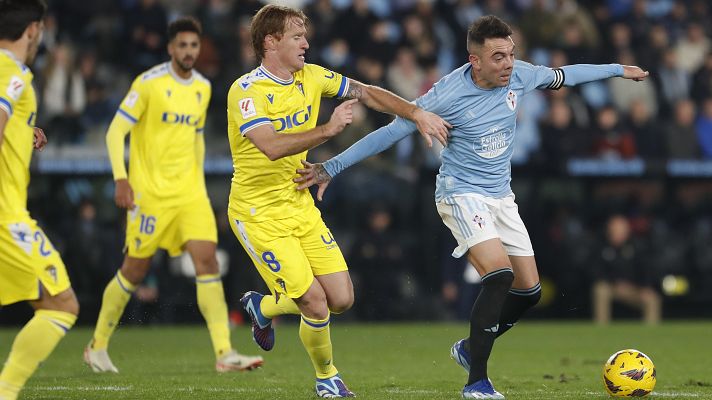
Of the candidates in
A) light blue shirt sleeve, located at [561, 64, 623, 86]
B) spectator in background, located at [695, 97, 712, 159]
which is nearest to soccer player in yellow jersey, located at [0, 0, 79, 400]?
light blue shirt sleeve, located at [561, 64, 623, 86]

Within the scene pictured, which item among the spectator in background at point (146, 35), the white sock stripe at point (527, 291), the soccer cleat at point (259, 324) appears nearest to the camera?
the white sock stripe at point (527, 291)

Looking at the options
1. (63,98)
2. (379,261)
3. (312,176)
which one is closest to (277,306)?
(312,176)

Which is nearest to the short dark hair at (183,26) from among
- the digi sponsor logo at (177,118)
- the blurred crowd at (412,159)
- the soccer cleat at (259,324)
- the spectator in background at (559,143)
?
the digi sponsor logo at (177,118)

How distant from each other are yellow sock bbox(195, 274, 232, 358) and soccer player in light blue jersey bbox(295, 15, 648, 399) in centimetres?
238

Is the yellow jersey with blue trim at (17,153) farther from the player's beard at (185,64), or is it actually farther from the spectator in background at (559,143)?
the spectator in background at (559,143)

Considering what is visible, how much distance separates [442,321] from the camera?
1773 cm

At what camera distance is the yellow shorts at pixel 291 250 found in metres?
8.30

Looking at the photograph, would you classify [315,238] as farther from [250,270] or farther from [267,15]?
[250,270]

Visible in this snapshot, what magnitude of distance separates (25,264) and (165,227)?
3.78 m

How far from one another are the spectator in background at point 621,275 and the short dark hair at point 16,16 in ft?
40.9

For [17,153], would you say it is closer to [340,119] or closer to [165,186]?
[340,119]

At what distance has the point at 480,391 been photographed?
316 inches

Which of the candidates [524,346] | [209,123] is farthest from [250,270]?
[524,346]

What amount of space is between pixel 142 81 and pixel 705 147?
10279 mm
